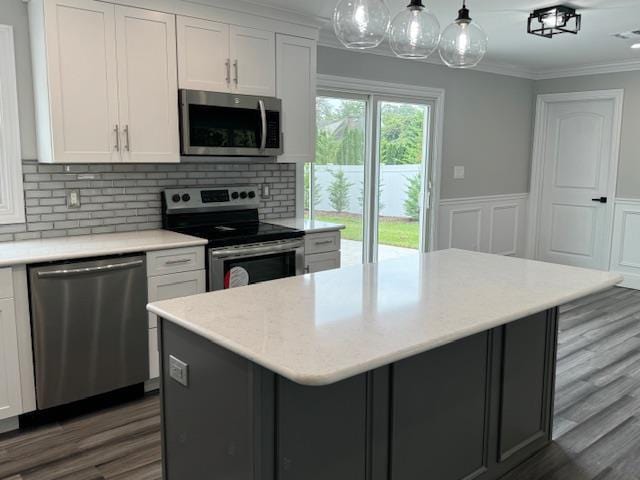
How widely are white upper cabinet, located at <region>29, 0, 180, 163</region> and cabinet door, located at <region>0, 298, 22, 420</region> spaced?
2.91ft

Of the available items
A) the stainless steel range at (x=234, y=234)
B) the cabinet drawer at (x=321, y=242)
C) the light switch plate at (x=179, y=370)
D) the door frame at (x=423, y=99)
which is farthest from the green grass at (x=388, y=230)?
the light switch plate at (x=179, y=370)

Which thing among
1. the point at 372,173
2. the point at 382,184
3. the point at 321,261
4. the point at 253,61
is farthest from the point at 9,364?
the point at 382,184

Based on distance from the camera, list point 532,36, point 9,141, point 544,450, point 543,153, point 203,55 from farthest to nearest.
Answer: point 543,153 → point 532,36 → point 203,55 → point 9,141 → point 544,450

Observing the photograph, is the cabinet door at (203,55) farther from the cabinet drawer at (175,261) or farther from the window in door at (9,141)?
the cabinet drawer at (175,261)

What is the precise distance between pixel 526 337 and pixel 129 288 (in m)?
2.07

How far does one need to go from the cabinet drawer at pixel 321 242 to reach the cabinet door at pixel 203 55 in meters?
1.16

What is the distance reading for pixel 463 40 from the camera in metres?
2.22

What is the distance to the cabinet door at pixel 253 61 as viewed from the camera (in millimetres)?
3748

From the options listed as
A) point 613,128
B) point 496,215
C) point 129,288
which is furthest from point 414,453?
point 613,128

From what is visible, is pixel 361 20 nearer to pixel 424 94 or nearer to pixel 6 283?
pixel 6 283

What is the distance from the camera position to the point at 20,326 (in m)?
2.86

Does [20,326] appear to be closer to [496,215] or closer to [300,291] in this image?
[300,291]

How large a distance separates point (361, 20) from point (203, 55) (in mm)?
1884

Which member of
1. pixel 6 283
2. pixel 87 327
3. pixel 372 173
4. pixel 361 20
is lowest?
pixel 87 327
